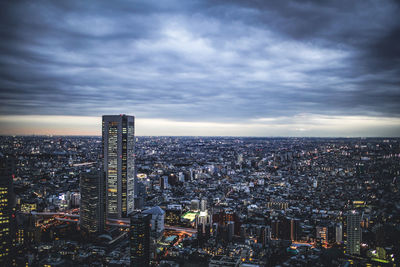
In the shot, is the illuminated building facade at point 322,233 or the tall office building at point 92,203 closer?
the illuminated building facade at point 322,233

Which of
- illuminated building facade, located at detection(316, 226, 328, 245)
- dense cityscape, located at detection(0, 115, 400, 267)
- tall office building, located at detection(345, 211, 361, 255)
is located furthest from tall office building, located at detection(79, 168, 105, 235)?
tall office building, located at detection(345, 211, 361, 255)

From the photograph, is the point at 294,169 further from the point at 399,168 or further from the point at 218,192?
the point at 399,168

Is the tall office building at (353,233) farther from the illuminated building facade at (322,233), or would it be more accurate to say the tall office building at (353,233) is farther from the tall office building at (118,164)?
the tall office building at (118,164)

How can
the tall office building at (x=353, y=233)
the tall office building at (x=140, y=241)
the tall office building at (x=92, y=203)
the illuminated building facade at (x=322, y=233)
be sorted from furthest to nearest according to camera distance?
the tall office building at (x=92, y=203) < the illuminated building facade at (x=322, y=233) < the tall office building at (x=353, y=233) < the tall office building at (x=140, y=241)

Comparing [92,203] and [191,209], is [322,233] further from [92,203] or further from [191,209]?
[92,203]

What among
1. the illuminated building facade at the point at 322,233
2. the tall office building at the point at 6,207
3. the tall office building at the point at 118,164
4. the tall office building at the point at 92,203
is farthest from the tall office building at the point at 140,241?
the illuminated building facade at the point at 322,233

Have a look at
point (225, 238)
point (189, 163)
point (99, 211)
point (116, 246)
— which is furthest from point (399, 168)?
point (189, 163)
